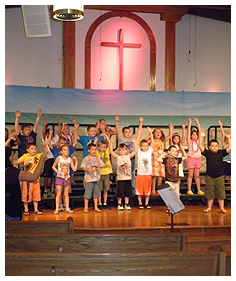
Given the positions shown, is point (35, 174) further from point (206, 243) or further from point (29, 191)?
point (29, 191)

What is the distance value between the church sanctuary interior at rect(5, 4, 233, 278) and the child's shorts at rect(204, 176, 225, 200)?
0.06ft

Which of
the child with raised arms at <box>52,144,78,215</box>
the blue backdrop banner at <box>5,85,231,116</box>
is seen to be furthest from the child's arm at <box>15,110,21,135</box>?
the child with raised arms at <box>52,144,78,215</box>

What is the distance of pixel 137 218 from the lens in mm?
8539

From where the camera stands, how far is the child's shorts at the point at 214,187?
9023 millimetres

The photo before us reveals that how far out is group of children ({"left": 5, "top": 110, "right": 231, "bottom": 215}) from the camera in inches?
349

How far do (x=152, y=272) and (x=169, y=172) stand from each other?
210 inches

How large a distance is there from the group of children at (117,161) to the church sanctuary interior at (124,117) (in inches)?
0.8

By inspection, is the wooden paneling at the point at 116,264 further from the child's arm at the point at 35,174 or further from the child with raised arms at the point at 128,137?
the child with raised arms at the point at 128,137

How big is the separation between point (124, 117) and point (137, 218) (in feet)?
9.07

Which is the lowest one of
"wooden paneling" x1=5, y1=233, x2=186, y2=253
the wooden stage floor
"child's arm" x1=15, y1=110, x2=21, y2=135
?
the wooden stage floor

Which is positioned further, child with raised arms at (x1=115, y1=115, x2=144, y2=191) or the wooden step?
child with raised arms at (x1=115, y1=115, x2=144, y2=191)

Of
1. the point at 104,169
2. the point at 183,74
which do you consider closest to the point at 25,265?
the point at 104,169

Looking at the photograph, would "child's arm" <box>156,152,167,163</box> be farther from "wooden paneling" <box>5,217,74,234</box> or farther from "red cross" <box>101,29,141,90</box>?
"wooden paneling" <box>5,217,74,234</box>

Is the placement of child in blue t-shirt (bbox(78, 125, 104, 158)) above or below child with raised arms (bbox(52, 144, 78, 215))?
above
